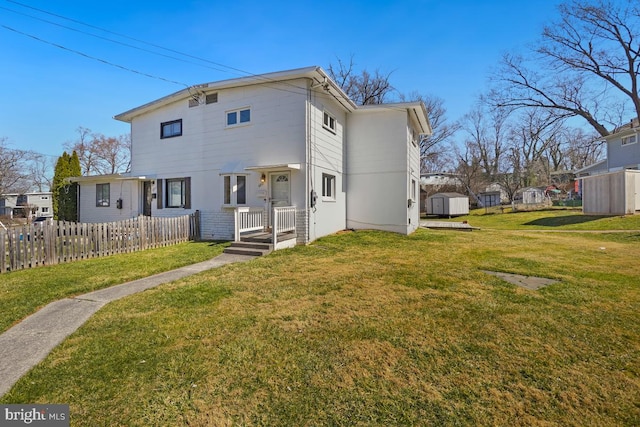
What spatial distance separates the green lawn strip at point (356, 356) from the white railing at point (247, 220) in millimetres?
3849

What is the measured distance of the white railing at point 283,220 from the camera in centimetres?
888

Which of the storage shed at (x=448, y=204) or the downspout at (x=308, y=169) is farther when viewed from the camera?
the storage shed at (x=448, y=204)

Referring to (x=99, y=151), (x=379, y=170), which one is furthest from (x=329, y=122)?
(x=99, y=151)

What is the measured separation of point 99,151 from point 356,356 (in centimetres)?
4884

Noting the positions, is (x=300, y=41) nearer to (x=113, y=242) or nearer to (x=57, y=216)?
(x=113, y=242)

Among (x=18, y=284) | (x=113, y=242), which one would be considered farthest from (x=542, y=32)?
(x=18, y=284)

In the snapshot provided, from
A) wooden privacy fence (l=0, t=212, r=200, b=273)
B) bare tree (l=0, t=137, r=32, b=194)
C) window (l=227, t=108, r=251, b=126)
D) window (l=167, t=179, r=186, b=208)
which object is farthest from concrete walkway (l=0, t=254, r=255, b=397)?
bare tree (l=0, t=137, r=32, b=194)

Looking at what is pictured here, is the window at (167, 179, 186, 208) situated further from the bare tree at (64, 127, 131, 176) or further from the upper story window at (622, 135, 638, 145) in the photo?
the bare tree at (64, 127, 131, 176)

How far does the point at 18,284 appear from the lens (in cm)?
566

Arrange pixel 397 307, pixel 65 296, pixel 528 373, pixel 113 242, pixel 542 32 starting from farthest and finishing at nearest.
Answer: pixel 542 32 < pixel 113 242 < pixel 65 296 < pixel 397 307 < pixel 528 373

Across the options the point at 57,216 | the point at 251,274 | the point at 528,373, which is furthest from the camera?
the point at 57,216

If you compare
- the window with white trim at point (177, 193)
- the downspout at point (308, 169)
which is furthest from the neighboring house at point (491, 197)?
the window with white trim at point (177, 193)

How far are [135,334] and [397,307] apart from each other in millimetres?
3374

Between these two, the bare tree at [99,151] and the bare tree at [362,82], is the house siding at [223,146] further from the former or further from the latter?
the bare tree at [99,151]
